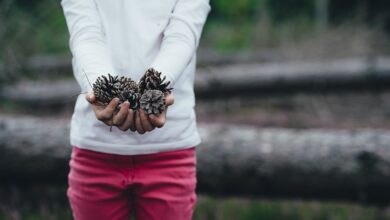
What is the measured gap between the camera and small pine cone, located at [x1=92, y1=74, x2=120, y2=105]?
5.39 ft

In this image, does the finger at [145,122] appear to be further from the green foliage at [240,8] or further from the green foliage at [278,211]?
the green foliage at [240,8]

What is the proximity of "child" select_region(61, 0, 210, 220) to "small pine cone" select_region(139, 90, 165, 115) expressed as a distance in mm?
253

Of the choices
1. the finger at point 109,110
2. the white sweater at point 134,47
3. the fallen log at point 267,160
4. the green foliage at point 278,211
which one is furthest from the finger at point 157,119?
the green foliage at point 278,211

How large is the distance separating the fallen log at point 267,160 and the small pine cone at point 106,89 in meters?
1.83

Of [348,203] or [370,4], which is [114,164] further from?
[370,4]

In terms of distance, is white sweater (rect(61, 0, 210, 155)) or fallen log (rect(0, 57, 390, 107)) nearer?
white sweater (rect(61, 0, 210, 155))

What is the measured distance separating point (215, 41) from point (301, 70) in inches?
284

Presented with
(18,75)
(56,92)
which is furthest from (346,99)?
(18,75)

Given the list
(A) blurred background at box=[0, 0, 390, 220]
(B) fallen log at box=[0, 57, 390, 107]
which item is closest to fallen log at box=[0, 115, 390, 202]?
(A) blurred background at box=[0, 0, 390, 220]

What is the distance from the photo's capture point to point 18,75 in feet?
23.7

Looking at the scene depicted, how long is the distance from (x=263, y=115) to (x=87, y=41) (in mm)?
5179

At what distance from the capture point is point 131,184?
6.26 ft

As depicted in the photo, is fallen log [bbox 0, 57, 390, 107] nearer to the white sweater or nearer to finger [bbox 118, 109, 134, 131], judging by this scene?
the white sweater

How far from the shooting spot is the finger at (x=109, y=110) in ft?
5.24
